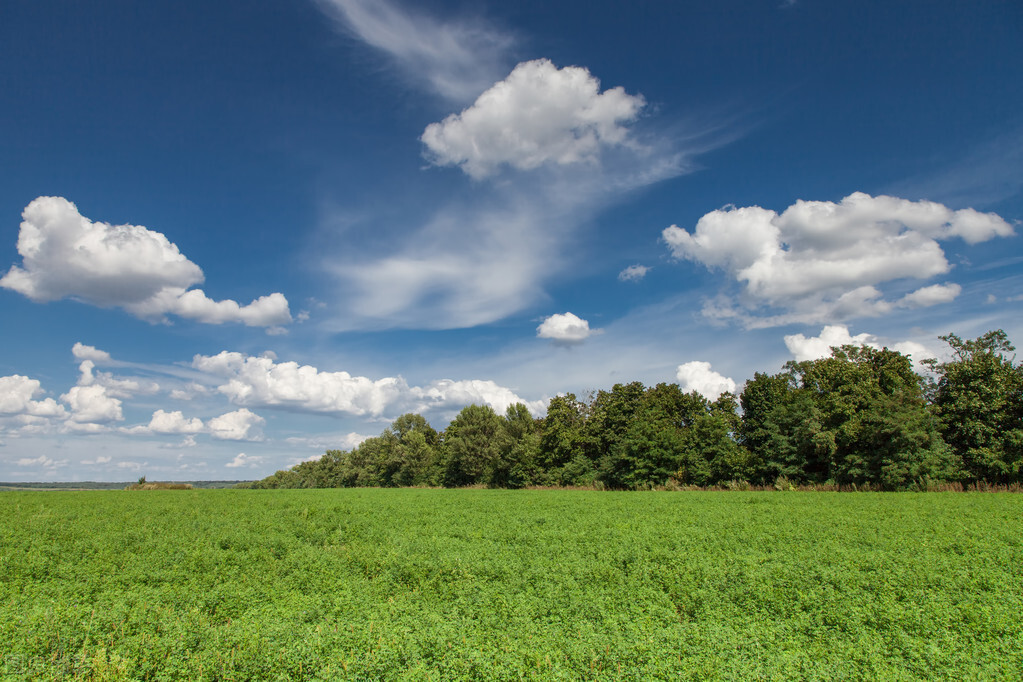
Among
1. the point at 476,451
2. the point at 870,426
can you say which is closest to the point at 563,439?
the point at 476,451

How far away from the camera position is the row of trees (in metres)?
42.8

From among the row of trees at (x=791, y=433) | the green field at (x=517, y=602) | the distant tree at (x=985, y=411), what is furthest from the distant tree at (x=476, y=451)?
the green field at (x=517, y=602)

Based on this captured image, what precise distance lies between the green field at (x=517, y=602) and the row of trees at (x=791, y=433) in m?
29.3

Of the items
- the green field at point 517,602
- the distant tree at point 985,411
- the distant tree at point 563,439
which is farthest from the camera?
the distant tree at point 563,439

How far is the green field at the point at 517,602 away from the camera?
7926 mm

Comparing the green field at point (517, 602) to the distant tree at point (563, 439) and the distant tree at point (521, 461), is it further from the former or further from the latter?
the distant tree at point (521, 461)

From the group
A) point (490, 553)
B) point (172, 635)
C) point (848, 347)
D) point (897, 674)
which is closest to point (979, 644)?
point (897, 674)

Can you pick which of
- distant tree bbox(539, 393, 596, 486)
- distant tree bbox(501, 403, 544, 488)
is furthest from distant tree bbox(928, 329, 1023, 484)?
distant tree bbox(501, 403, 544, 488)

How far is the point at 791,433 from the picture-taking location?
54.2 meters

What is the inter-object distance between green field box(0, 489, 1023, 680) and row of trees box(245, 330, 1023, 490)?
96.1 feet

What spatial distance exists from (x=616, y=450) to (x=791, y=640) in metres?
62.8

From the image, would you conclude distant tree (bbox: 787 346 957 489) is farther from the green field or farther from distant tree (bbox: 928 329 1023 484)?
the green field

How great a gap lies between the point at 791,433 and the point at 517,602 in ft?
173

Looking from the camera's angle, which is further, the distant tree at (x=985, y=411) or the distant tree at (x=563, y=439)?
the distant tree at (x=563, y=439)
